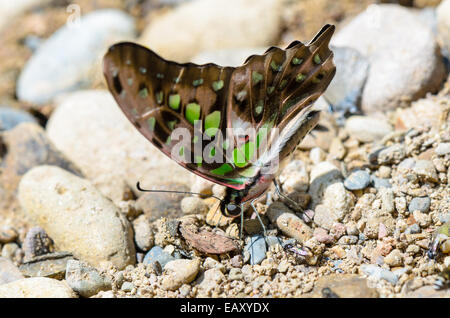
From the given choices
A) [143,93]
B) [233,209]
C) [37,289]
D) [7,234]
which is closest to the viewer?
[143,93]

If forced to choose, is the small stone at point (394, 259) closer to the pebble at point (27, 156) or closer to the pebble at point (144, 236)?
the pebble at point (144, 236)

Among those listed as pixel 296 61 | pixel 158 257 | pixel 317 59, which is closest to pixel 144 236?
pixel 158 257

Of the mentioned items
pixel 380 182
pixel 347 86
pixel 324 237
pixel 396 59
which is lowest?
pixel 324 237

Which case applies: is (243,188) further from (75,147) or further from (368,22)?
(368,22)

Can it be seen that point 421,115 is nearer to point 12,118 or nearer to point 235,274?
point 235,274

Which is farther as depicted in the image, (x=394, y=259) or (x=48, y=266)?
(x=48, y=266)

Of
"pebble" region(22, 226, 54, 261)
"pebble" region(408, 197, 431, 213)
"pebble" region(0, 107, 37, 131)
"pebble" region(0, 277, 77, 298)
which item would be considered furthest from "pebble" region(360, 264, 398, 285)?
"pebble" region(0, 107, 37, 131)

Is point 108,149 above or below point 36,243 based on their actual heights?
above

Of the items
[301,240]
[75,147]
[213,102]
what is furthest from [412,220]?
[75,147]
